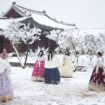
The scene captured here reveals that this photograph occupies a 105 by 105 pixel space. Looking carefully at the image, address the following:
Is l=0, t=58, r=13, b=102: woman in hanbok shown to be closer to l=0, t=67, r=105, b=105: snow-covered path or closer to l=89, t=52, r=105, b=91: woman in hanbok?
l=0, t=67, r=105, b=105: snow-covered path

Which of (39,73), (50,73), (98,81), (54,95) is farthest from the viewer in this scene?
(39,73)

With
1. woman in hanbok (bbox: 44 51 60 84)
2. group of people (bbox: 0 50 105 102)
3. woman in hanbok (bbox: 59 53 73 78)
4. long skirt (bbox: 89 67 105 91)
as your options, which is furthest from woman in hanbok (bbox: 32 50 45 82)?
long skirt (bbox: 89 67 105 91)

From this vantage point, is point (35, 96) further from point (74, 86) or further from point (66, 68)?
point (66, 68)

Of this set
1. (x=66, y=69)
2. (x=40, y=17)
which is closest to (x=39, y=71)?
(x=66, y=69)

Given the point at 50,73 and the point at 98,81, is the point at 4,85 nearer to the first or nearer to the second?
the point at 98,81

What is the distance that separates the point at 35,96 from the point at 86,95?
1699 millimetres

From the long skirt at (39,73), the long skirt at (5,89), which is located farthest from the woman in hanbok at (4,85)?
the long skirt at (39,73)

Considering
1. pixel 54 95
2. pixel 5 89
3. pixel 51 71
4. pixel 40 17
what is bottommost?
pixel 54 95

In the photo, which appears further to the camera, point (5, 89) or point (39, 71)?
point (39, 71)

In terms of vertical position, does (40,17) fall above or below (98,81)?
above

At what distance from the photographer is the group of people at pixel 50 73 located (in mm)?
8875

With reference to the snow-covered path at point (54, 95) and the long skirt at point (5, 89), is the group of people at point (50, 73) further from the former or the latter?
the snow-covered path at point (54, 95)

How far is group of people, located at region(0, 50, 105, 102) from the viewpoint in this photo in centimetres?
888

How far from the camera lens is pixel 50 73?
40.9ft
